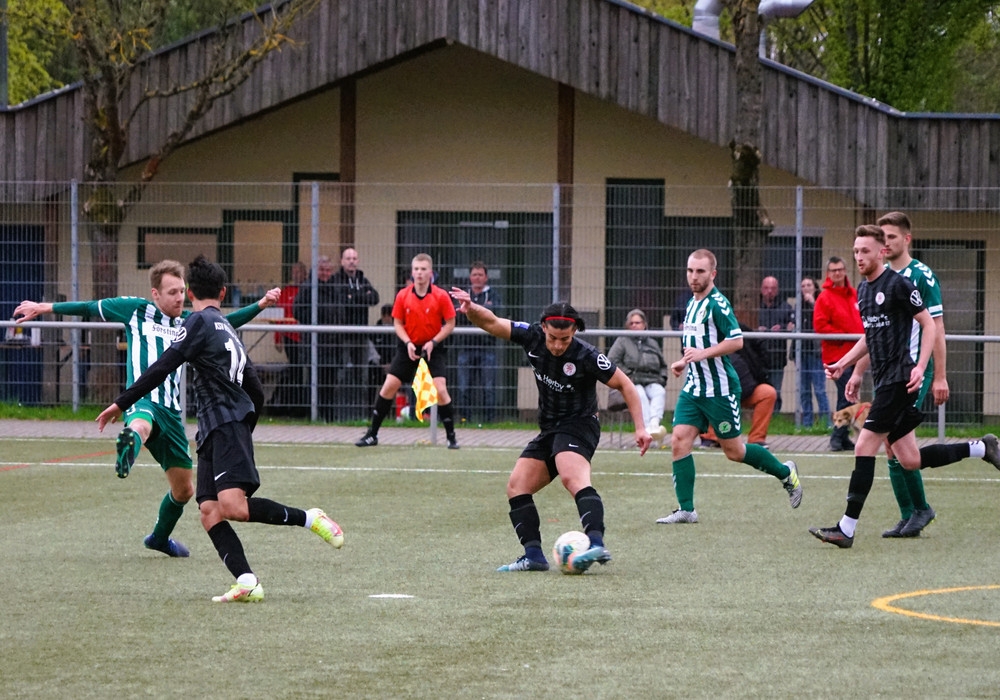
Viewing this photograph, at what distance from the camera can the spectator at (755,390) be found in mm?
15477

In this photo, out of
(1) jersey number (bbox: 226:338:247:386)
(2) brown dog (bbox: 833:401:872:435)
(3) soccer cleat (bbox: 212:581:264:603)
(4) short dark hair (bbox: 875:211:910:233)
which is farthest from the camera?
(2) brown dog (bbox: 833:401:872:435)

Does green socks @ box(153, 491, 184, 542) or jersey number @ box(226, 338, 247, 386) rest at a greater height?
jersey number @ box(226, 338, 247, 386)

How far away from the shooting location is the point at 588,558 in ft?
27.3

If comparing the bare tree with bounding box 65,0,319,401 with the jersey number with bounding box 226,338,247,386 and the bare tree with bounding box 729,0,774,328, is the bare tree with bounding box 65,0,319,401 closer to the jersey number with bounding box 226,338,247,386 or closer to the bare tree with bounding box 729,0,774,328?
the bare tree with bounding box 729,0,774,328

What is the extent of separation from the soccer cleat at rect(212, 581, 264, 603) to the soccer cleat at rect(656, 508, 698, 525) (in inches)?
160

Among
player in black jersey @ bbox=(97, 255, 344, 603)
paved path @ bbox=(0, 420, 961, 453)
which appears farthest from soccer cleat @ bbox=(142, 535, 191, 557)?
paved path @ bbox=(0, 420, 961, 453)

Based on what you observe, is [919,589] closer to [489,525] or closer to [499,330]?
[499,330]

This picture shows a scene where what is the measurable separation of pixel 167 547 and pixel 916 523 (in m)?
4.53

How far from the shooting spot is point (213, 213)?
64.9ft

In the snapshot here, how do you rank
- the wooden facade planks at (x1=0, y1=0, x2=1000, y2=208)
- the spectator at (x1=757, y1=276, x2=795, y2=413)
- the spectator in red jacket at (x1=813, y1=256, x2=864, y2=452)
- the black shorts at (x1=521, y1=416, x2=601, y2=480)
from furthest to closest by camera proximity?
the wooden facade planks at (x1=0, y1=0, x2=1000, y2=208), the spectator at (x1=757, y1=276, x2=795, y2=413), the spectator in red jacket at (x1=813, y1=256, x2=864, y2=452), the black shorts at (x1=521, y1=416, x2=601, y2=480)

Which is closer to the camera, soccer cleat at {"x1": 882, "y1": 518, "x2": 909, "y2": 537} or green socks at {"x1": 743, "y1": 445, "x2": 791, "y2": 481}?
soccer cleat at {"x1": 882, "y1": 518, "x2": 909, "y2": 537}

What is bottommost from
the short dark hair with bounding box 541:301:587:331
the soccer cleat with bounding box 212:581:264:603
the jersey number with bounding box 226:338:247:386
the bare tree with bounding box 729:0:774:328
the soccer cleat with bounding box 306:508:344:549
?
the soccer cleat with bounding box 212:581:264:603

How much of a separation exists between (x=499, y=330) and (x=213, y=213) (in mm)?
11742

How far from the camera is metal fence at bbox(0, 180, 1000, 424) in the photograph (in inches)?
734
